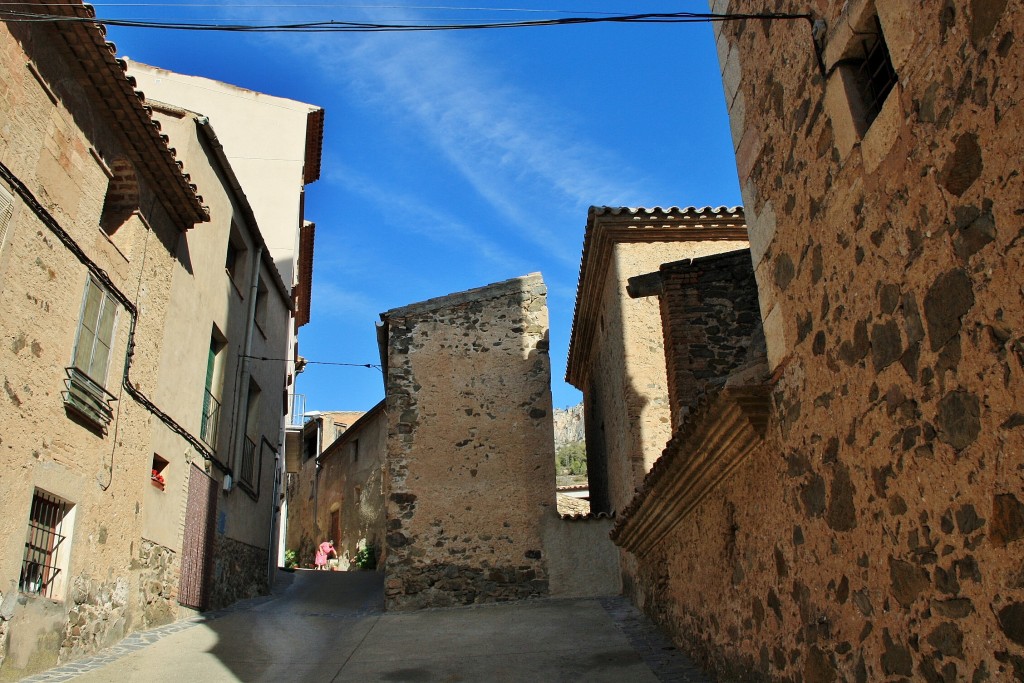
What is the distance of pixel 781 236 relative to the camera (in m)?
4.05

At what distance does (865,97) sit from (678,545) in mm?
4268

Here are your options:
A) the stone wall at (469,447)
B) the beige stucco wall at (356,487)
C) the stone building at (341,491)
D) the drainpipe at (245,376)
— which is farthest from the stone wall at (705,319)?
the beige stucco wall at (356,487)

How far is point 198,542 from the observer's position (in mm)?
10391

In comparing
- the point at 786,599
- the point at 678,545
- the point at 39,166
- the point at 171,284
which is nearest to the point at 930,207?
the point at 786,599

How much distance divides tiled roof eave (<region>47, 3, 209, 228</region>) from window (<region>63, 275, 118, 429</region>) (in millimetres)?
1808

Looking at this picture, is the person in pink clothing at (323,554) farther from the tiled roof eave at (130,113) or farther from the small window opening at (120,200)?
the small window opening at (120,200)

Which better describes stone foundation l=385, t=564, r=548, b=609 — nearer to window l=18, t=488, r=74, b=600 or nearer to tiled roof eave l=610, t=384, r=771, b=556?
tiled roof eave l=610, t=384, r=771, b=556

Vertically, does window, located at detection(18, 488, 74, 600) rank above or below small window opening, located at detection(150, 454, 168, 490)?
below

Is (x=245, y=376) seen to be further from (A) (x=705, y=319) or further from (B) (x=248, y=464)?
(A) (x=705, y=319)

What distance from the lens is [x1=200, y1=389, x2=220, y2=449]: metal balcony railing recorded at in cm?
1127

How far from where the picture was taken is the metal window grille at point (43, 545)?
21.9ft

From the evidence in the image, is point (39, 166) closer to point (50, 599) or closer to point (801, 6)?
point (50, 599)

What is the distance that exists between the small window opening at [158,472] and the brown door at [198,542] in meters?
0.80

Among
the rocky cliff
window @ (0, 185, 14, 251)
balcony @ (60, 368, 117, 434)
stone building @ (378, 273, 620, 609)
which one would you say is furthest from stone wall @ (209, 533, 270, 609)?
the rocky cliff
